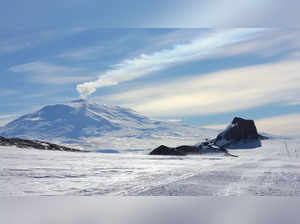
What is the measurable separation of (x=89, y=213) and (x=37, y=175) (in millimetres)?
5568

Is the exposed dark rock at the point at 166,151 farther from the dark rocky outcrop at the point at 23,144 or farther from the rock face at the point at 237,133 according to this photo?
the rock face at the point at 237,133

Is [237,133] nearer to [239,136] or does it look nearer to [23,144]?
[239,136]

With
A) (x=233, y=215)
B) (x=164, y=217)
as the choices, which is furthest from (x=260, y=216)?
(x=164, y=217)

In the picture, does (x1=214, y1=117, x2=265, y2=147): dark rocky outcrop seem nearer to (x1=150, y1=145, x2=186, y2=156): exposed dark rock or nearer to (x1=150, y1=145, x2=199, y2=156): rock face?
(x1=150, y1=145, x2=199, y2=156): rock face

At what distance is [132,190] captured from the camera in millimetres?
8164

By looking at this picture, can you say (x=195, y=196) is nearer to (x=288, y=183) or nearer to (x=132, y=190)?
(x=132, y=190)

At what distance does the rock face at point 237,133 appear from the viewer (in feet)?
225

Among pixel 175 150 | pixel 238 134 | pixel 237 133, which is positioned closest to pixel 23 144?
pixel 175 150

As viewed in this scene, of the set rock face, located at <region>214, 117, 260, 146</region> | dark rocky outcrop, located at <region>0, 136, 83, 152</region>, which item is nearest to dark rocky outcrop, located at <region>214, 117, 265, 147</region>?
rock face, located at <region>214, 117, 260, 146</region>

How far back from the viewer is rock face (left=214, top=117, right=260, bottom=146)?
68.6 m

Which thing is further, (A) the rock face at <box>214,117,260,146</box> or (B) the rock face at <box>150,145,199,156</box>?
(A) the rock face at <box>214,117,260,146</box>

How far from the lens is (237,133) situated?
69.1 m

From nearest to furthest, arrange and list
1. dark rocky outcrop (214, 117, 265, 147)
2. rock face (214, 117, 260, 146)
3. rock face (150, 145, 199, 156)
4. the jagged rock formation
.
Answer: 1. rock face (150, 145, 199, 156)
2. the jagged rock formation
3. dark rocky outcrop (214, 117, 265, 147)
4. rock face (214, 117, 260, 146)

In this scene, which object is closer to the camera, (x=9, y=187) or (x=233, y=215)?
(x=233, y=215)
